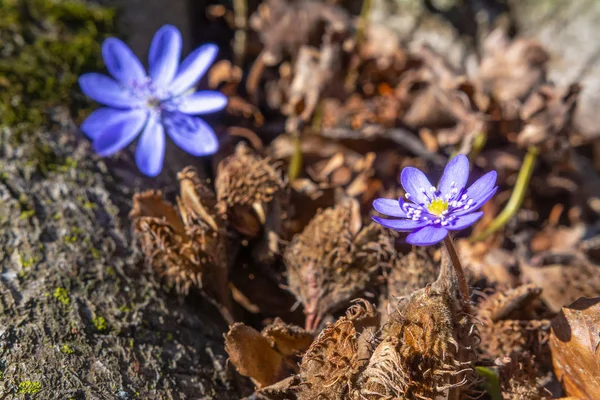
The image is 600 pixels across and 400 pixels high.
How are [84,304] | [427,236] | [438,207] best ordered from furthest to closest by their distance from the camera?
1. [84,304]
2. [438,207]
3. [427,236]

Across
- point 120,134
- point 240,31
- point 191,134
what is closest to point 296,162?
point 191,134

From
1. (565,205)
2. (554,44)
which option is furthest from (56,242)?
(554,44)

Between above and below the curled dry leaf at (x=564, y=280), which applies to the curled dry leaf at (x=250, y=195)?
below

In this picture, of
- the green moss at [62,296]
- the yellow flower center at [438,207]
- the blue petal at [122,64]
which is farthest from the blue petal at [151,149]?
the yellow flower center at [438,207]

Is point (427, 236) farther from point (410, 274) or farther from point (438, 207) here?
point (410, 274)

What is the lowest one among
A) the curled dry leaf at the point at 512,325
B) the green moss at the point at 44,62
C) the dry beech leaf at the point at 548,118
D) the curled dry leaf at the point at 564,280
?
the green moss at the point at 44,62

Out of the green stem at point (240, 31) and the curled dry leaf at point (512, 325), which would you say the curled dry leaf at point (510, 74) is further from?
the green stem at point (240, 31)
